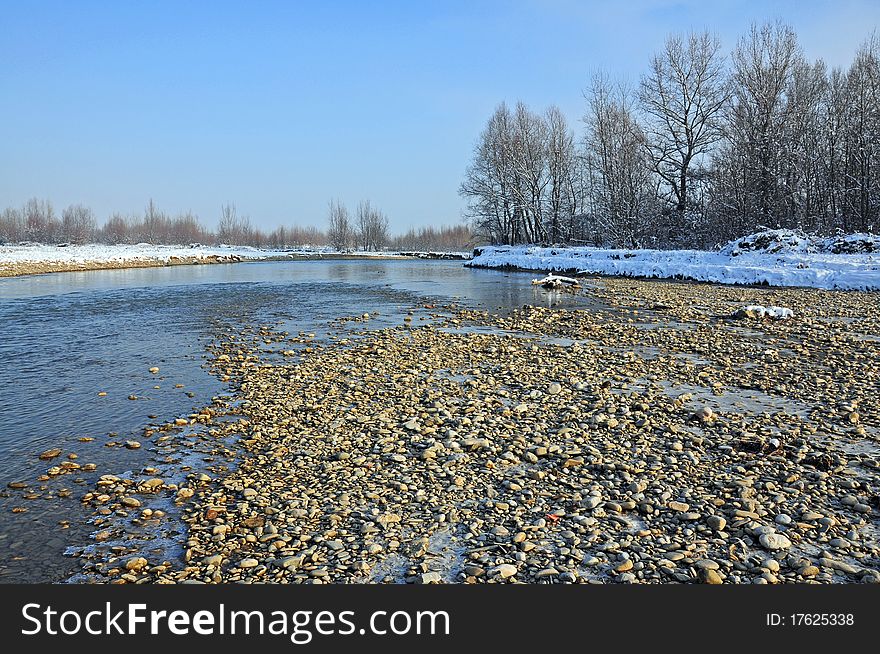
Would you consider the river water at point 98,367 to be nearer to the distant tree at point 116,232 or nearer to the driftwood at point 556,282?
the driftwood at point 556,282

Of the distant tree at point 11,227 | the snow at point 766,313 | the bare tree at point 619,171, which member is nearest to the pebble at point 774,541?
the snow at point 766,313

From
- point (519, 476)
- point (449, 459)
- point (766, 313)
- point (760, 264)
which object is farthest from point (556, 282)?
point (519, 476)

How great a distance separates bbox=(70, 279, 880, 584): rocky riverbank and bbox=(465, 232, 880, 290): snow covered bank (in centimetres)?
1506

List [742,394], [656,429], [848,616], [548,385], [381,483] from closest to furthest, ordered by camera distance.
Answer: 1. [848,616]
2. [381,483]
3. [656,429]
4. [742,394]
5. [548,385]

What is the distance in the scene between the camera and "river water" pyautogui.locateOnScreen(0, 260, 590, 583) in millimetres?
4480

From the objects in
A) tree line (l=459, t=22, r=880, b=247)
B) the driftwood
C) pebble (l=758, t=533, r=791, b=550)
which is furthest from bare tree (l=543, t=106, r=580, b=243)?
pebble (l=758, t=533, r=791, b=550)

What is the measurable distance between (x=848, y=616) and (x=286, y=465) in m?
4.44

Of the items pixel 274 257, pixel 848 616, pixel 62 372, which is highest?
pixel 274 257

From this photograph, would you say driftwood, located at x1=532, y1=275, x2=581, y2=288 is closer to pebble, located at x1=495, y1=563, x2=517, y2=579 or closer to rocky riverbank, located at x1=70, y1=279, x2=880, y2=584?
rocky riverbank, located at x1=70, y1=279, x2=880, y2=584

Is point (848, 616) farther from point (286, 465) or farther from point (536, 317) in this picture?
point (536, 317)

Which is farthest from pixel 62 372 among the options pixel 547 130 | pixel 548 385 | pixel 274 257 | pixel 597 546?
pixel 274 257

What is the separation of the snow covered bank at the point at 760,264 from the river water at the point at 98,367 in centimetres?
982

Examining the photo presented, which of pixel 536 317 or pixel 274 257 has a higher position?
pixel 274 257

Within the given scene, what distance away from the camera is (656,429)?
20.5 feet
